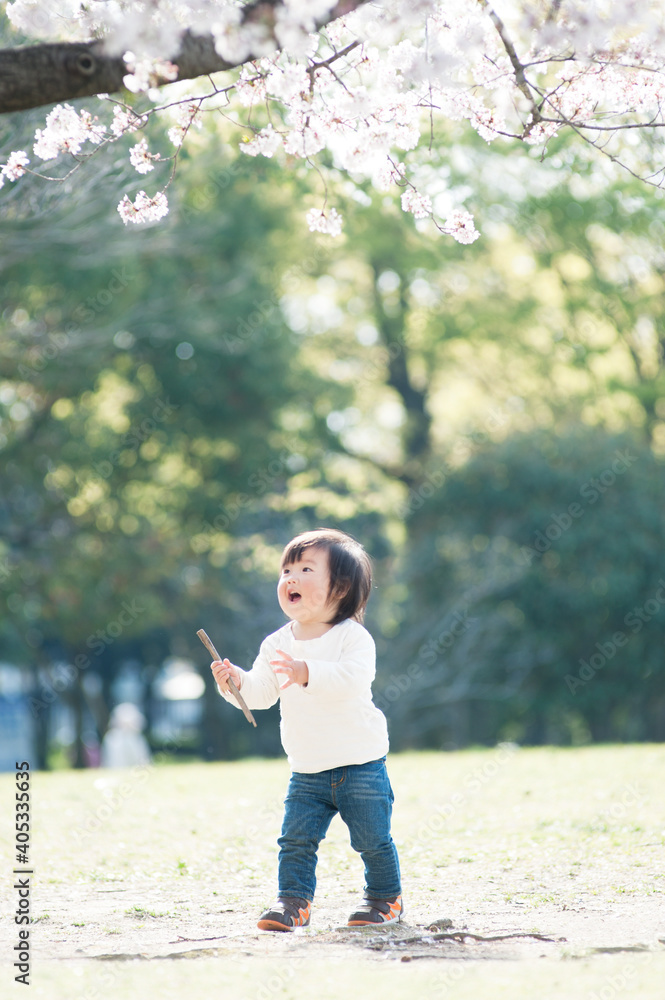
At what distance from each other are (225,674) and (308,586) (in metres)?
0.41

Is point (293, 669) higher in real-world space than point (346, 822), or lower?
higher

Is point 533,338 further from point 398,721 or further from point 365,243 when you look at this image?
point 398,721

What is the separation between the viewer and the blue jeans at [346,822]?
362cm

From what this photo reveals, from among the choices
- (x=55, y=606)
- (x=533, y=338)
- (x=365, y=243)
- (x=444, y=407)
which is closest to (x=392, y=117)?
(x=55, y=606)

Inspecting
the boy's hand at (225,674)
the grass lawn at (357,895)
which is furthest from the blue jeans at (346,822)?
the boy's hand at (225,674)

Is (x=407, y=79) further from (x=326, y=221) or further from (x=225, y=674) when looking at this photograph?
(x=225, y=674)

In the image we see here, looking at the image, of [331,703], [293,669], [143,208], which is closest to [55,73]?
[143,208]

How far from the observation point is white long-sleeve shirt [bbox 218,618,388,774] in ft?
11.9

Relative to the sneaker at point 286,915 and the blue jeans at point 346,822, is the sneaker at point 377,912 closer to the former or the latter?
the blue jeans at point 346,822

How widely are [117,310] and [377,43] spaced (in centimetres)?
1103

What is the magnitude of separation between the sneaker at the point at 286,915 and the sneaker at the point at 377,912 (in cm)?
15

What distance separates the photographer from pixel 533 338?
2256cm

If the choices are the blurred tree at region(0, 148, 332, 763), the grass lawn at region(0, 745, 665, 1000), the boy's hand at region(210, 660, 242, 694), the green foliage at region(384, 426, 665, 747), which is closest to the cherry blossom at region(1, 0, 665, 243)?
the boy's hand at region(210, 660, 242, 694)

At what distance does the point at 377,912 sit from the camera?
3574 millimetres
